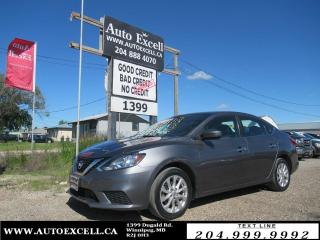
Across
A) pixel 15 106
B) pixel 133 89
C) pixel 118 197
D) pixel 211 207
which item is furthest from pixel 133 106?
pixel 15 106

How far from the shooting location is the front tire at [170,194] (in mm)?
5043

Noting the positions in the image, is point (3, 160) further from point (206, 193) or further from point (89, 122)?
point (89, 122)

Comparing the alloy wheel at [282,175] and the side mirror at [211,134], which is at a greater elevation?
the side mirror at [211,134]

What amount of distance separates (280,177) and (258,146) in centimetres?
105

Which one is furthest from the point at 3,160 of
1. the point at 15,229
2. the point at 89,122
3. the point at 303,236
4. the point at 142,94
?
the point at 89,122

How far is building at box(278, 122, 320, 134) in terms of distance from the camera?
79775mm

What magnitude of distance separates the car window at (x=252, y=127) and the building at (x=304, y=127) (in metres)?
76.7

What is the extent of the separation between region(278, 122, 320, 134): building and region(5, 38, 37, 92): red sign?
245 ft

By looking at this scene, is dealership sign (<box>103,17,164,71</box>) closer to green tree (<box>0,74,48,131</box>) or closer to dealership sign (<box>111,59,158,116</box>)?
dealership sign (<box>111,59,158,116</box>)

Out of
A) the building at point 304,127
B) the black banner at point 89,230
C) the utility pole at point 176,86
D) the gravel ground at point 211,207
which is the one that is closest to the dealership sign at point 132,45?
the utility pole at point 176,86

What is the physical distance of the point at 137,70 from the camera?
1177cm

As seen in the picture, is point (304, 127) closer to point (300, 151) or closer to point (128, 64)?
point (300, 151)

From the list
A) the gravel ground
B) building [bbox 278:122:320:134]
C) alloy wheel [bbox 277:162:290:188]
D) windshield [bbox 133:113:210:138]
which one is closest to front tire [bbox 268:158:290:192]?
alloy wheel [bbox 277:162:290:188]

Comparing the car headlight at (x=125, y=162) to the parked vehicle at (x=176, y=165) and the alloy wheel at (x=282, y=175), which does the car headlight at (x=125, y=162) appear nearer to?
the parked vehicle at (x=176, y=165)
